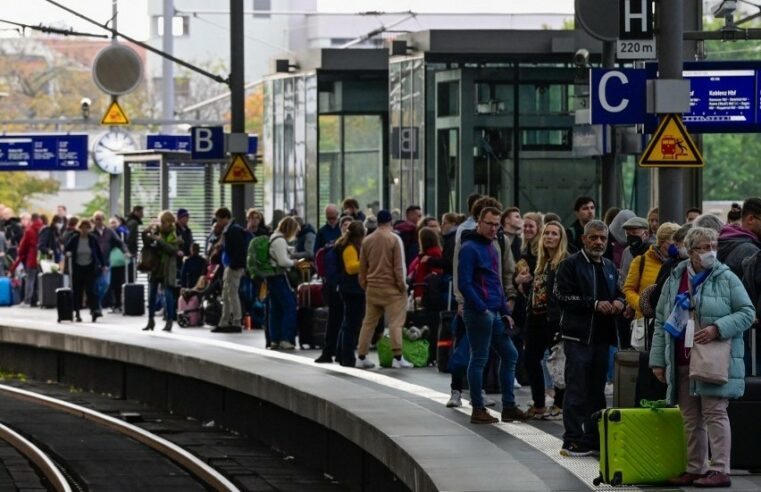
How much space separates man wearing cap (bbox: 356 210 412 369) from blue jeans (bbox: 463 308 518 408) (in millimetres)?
4990

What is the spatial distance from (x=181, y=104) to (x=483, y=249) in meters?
97.1

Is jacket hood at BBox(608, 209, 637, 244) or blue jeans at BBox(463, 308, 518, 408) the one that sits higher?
jacket hood at BBox(608, 209, 637, 244)

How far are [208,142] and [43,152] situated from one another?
90.0 feet

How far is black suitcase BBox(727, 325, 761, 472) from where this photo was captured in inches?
517

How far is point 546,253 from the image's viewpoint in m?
16.0

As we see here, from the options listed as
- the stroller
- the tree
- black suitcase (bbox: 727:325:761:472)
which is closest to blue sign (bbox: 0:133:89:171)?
the tree

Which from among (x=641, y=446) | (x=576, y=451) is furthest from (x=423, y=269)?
(x=641, y=446)

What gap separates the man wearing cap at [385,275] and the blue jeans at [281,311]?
3.50 m

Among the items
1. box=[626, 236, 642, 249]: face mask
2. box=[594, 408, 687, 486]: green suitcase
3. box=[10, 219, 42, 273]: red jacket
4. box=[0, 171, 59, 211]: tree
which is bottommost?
box=[594, 408, 687, 486]: green suitcase

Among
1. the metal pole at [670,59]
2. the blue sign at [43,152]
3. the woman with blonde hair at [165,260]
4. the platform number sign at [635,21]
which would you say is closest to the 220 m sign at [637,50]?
the platform number sign at [635,21]

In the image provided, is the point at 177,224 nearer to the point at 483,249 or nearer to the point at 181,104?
the point at 483,249

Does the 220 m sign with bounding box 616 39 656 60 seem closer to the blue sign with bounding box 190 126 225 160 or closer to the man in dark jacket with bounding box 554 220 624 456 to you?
the man in dark jacket with bounding box 554 220 624 456

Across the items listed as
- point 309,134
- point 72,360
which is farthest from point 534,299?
point 309,134

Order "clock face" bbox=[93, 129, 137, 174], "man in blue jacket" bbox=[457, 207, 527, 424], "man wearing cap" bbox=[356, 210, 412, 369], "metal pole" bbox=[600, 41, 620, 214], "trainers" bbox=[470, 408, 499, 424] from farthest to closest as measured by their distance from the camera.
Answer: "clock face" bbox=[93, 129, 137, 174], "metal pole" bbox=[600, 41, 620, 214], "man wearing cap" bbox=[356, 210, 412, 369], "trainers" bbox=[470, 408, 499, 424], "man in blue jacket" bbox=[457, 207, 527, 424]
